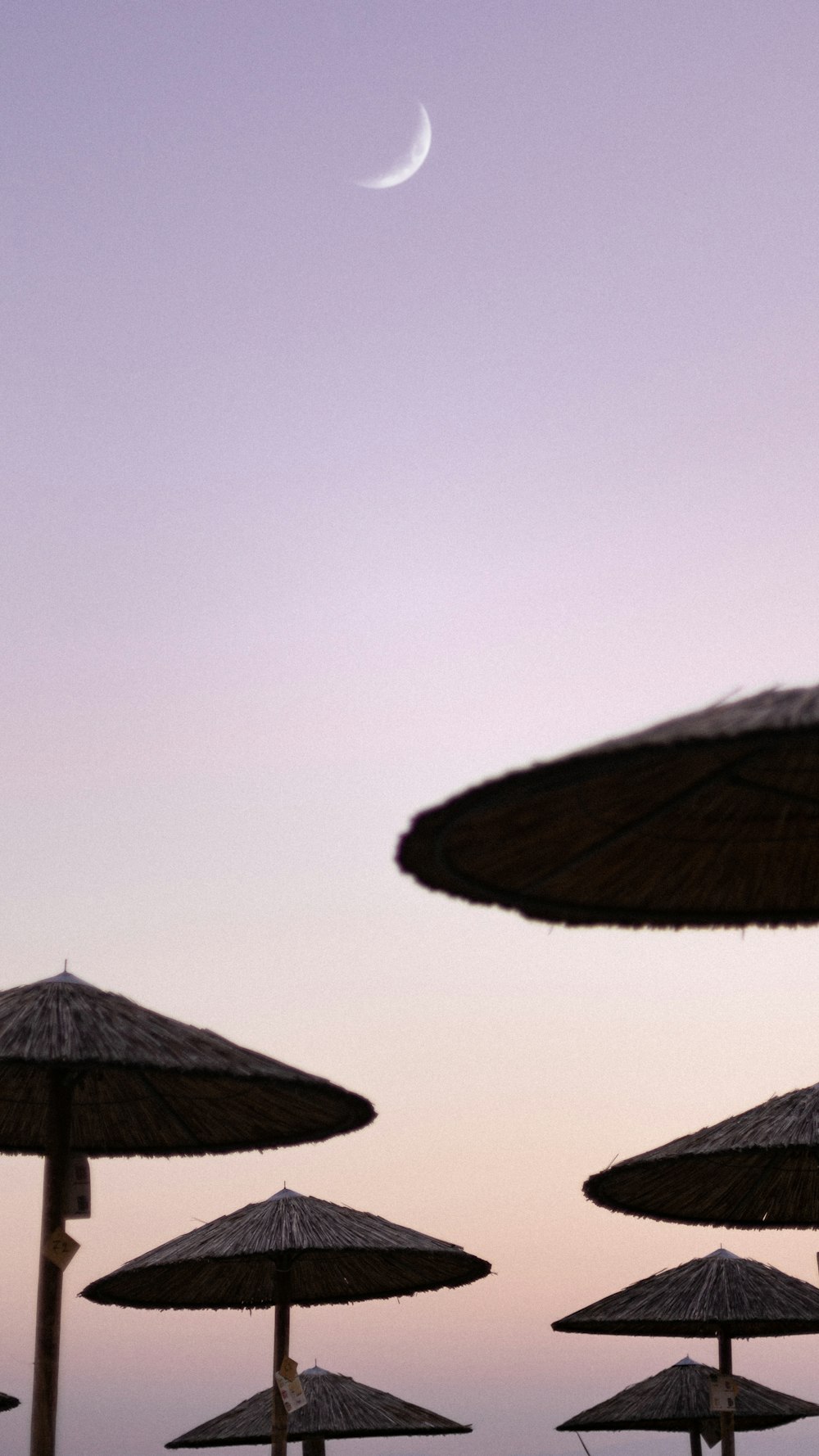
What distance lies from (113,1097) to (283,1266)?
115 inches

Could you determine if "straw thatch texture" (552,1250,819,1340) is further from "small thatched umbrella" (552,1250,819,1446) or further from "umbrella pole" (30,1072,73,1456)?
"umbrella pole" (30,1072,73,1456)

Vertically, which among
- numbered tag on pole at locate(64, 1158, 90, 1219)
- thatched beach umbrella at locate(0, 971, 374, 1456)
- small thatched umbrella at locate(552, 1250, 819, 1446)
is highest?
thatched beach umbrella at locate(0, 971, 374, 1456)

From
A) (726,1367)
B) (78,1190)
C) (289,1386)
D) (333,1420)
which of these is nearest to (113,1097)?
(78,1190)

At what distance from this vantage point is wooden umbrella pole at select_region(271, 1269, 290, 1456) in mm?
9516

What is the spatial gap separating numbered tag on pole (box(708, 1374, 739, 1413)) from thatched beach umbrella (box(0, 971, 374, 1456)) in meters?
4.79

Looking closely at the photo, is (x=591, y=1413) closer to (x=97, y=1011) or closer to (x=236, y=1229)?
(x=236, y=1229)

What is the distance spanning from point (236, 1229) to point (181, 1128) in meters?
2.35

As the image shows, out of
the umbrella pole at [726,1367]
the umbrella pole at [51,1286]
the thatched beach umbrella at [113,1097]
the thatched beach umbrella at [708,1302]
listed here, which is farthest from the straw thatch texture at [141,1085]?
the umbrella pole at [726,1367]

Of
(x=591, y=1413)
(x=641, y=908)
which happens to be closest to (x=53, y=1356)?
(x=641, y=908)

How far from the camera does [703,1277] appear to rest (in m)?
11.2

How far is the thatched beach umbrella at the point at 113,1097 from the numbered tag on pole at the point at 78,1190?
0.08m

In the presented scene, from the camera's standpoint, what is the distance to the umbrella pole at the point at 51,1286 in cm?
597

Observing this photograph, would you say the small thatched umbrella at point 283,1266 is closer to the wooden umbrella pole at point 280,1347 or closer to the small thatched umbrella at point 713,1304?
the wooden umbrella pole at point 280,1347

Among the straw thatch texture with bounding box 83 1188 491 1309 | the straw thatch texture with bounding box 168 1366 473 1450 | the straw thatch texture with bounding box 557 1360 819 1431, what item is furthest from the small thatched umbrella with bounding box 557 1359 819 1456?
the straw thatch texture with bounding box 83 1188 491 1309
